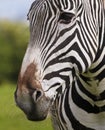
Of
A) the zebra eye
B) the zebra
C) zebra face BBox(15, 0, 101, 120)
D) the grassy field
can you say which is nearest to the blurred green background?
the grassy field

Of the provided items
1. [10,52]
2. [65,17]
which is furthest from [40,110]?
[10,52]

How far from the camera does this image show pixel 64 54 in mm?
3938

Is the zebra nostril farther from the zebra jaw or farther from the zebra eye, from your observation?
the zebra eye

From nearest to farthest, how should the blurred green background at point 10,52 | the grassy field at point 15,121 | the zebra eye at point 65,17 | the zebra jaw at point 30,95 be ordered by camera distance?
the zebra jaw at point 30,95
the zebra eye at point 65,17
the grassy field at point 15,121
the blurred green background at point 10,52

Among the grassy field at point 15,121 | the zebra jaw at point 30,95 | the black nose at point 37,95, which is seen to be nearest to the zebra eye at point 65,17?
the zebra jaw at point 30,95

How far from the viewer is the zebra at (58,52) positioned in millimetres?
3738

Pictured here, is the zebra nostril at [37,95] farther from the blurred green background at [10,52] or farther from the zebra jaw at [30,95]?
the blurred green background at [10,52]

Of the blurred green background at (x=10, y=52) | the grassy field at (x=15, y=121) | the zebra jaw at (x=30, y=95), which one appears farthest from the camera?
the blurred green background at (x=10, y=52)

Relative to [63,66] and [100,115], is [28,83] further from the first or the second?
[100,115]

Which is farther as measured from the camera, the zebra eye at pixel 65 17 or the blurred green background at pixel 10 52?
the blurred green background at pixel 10 52

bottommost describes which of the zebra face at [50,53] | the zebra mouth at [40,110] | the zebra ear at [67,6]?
the zebra mouth at [40,110]

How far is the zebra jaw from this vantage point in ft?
12.1

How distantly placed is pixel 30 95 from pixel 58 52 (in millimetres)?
412

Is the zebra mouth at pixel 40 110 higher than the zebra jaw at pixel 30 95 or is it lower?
lower
